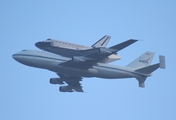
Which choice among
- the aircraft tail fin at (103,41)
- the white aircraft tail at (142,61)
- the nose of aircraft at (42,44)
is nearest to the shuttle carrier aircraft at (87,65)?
the white aircraft tail at (142,61)

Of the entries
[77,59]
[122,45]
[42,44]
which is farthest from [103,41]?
[122,45]

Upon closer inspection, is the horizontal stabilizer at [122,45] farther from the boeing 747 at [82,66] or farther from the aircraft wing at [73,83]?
the aircraft wing at [73,83]

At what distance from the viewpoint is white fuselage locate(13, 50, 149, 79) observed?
57438 mm

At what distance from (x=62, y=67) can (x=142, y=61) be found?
1532cm

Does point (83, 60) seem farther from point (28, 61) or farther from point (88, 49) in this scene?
point (28, 61)

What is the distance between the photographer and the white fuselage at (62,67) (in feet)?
188

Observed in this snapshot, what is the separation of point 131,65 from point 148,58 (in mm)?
3541

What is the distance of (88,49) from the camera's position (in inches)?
2356

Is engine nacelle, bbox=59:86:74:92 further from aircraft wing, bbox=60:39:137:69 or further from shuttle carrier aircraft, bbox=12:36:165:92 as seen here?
aircraft wing, bbox=60:39:137:69

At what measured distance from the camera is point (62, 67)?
5734cm

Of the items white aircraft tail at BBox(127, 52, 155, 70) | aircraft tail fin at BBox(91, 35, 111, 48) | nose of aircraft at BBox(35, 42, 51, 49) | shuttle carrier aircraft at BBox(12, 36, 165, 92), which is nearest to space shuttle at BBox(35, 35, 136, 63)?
nose of aircraft at BBox(35, 42, 51, 49)

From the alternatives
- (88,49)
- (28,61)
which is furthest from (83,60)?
(28,61)

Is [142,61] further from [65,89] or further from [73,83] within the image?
[65,89]

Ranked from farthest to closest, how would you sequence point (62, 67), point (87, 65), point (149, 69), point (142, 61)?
point (142, 61) < point (149, 69) < point (87, 65) < point (62, 67)
